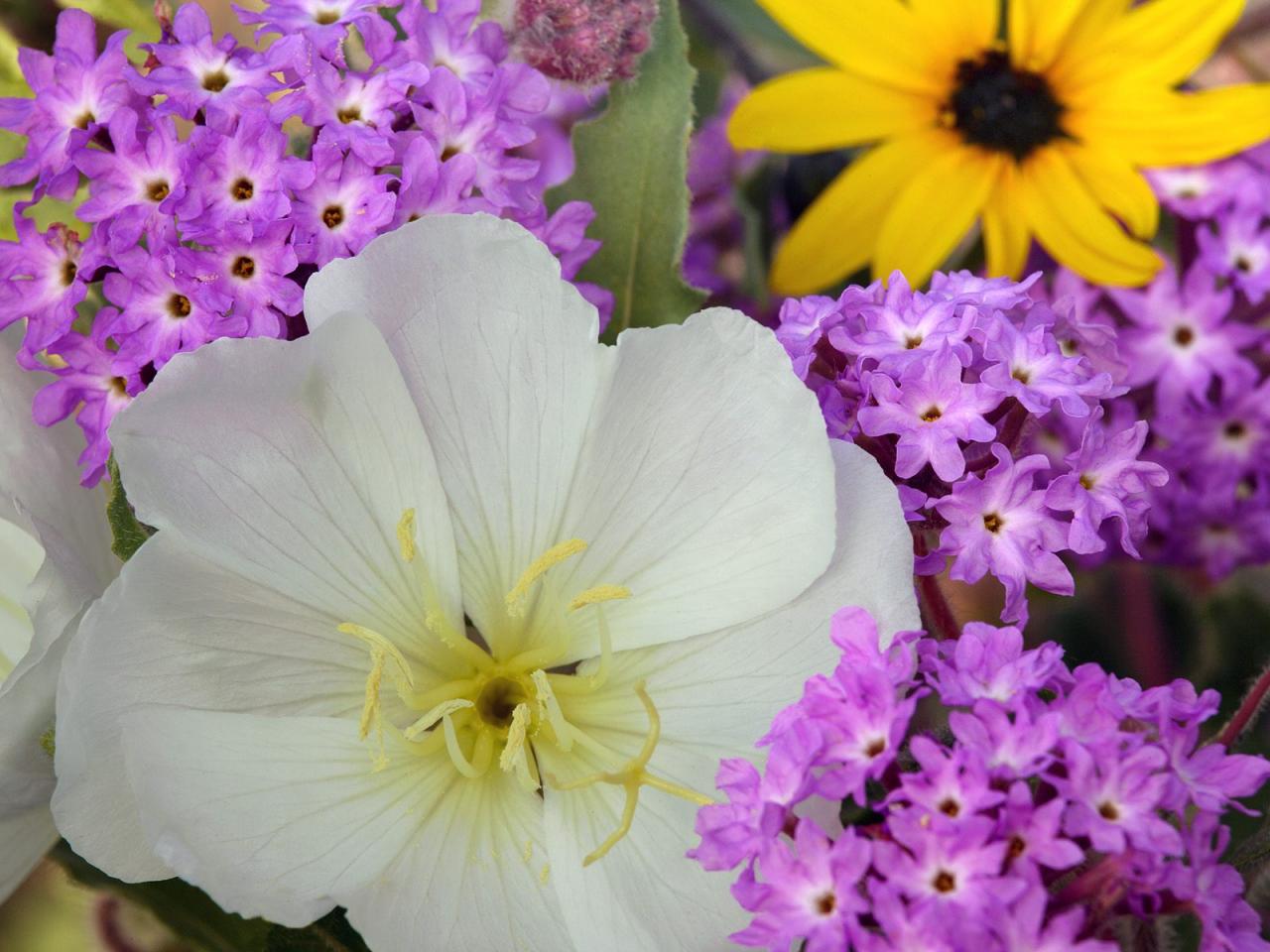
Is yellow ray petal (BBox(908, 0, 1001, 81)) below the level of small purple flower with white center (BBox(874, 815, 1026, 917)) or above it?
above

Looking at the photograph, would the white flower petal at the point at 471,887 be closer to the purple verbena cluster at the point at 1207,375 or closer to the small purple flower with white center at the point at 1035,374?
the small purple flower with white center at the point at 1035,374

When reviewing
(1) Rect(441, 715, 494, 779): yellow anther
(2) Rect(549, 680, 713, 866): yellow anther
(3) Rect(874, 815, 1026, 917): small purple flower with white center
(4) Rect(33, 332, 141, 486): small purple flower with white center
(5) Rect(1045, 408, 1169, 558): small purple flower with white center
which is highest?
(5) Rect(1045, 408, 1169, 558): small purple flower with white center

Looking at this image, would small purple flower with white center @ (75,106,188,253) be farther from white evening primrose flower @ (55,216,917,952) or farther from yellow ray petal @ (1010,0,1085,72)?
yellow ray petal @ (1010,0,1085,72)

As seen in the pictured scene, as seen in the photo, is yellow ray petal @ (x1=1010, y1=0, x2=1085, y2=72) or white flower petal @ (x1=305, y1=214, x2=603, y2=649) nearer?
white flower petal @ (x1=305, y1=214, x2=603, y2=649)

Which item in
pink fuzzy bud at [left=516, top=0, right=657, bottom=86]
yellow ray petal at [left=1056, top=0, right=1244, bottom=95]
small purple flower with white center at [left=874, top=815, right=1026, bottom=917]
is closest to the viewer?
small purple flower with white center at [left=874, top=815, right=1026, bottom=917]

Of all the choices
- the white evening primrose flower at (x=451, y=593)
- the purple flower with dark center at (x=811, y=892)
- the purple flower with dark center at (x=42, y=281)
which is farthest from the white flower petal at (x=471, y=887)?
the purple flower with dark center at (x=42, y=281)

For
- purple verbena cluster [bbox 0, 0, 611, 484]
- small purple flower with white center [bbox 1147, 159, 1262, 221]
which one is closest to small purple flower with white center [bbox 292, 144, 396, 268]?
purple verbena cluster [bbox 0, 0, 611, 484]

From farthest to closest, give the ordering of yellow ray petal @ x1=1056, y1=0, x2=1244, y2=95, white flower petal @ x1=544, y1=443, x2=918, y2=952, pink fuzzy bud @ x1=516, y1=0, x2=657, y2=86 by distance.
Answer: yellow ray petal @ x1=1056, y1=0, x2=1244, y2=95 < pink fuzzy bud @ x1=516, y1=0, x2=657, y2=86 < white flower petal @ x1=544, y1=443, x2=918, y2=952
